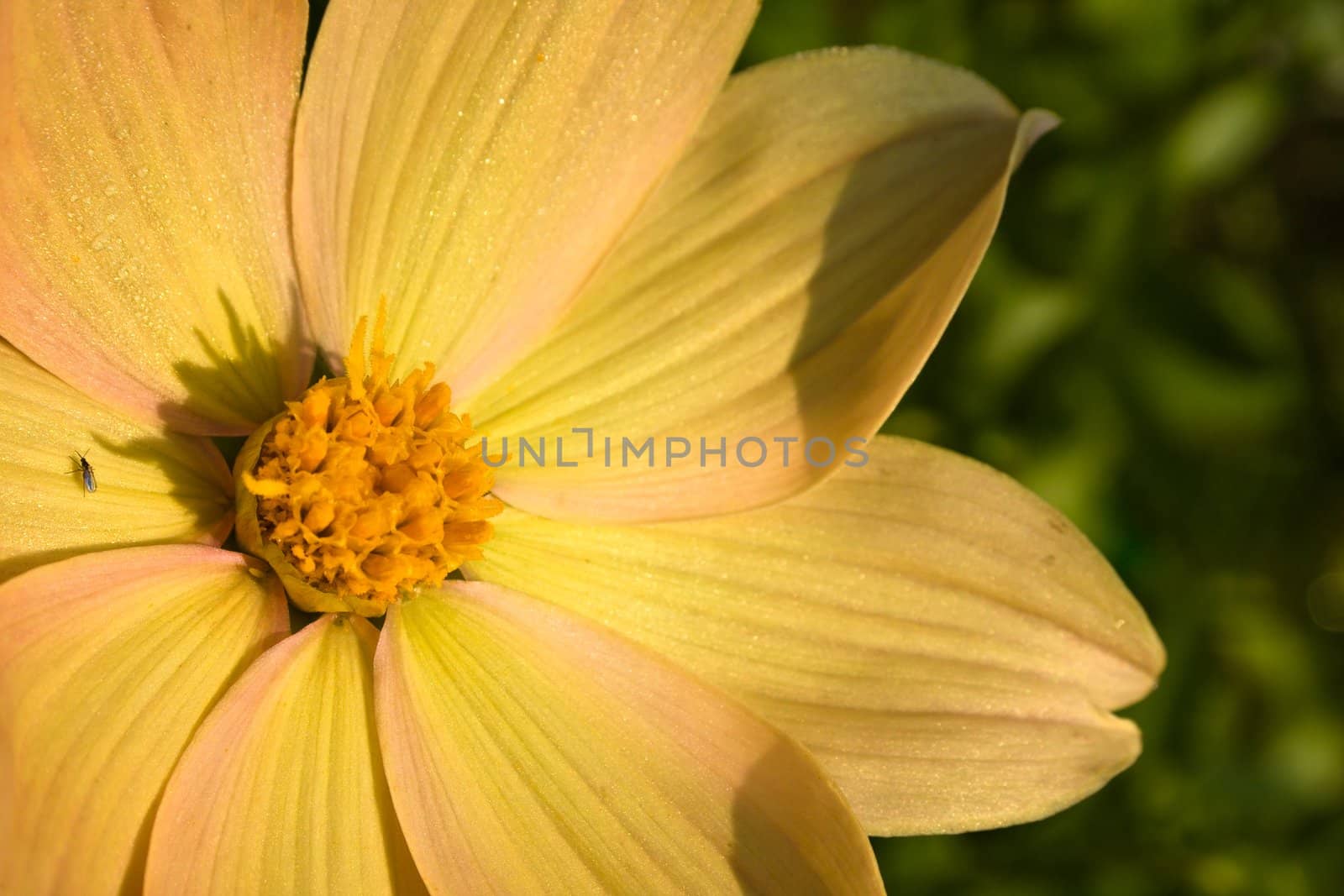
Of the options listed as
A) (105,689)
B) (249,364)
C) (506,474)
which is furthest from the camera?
(506,474)

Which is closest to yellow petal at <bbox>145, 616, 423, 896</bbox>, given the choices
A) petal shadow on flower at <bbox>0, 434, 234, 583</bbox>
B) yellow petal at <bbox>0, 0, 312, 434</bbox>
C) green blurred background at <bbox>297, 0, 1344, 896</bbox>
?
petal shadow on flower at <bbox>0, 434, 234, 583</bbox>

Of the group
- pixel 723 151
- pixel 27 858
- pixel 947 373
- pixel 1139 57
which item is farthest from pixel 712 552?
pixel 1139 57

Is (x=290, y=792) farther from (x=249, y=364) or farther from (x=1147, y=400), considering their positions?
(x=1147, y=400)

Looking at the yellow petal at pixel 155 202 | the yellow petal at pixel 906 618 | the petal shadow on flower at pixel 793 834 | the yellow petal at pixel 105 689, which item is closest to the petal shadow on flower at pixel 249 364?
the yellow petal at pixel 155 202

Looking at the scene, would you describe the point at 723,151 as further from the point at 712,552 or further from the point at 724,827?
the point at 724,827

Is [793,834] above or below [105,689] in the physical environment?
below

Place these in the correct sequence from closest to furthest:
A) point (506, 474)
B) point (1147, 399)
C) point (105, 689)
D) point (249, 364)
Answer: point (105, 689) < point (249, 364) < point (506, 474) < point (1147, 399)

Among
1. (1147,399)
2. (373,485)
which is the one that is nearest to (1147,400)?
(1147,399)
